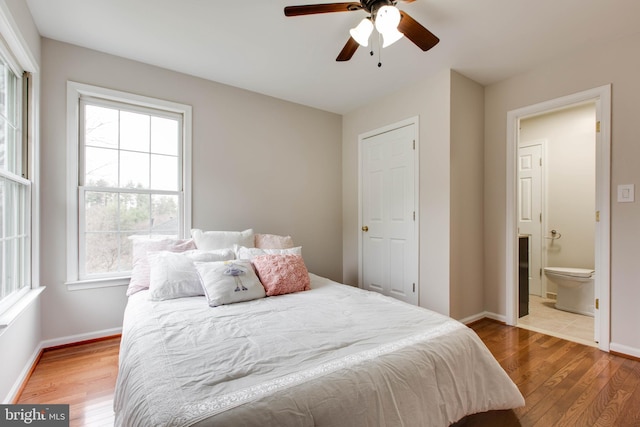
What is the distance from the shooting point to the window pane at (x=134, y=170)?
2.73 metres

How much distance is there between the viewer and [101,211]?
2635mm

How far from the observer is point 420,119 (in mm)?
3117

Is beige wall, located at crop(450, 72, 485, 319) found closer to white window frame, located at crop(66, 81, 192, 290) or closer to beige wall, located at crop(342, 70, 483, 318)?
beige wall, located at crop(342, 70, 483, 318)

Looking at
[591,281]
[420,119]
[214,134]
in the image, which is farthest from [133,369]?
[591,281]

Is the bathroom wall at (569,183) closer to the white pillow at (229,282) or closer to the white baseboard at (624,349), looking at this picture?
the white baseboard at (624,349)

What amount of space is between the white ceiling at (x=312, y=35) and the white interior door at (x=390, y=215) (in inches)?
30.5

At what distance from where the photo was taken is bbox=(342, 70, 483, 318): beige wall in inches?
113

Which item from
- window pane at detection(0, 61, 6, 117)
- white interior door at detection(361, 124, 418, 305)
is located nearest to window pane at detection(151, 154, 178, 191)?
window pane at detection(0, 61, 6, 117)

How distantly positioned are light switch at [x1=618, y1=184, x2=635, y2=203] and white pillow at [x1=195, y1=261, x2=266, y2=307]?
9.55 feet

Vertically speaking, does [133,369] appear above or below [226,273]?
below

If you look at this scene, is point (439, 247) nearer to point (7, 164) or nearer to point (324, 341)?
point (324, 341)

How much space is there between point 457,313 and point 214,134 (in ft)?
10.2

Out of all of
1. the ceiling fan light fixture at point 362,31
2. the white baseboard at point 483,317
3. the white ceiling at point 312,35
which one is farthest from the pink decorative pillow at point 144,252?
the white baseboard at point 483,317

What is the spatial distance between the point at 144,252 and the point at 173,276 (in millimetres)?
559
